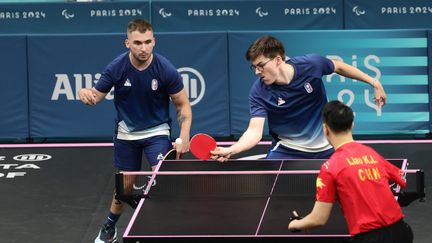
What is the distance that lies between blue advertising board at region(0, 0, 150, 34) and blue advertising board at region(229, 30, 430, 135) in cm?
379

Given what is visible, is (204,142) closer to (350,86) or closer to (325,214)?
(325,214)

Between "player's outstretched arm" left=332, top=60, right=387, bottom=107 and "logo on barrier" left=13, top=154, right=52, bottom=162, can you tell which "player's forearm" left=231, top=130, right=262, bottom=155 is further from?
"logo on barrier" left=13, top=154, right=52, bottom=162

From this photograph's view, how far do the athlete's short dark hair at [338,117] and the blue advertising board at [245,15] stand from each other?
10.5 metres

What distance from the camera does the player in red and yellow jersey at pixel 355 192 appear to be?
4.88m

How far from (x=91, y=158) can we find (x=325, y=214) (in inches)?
278

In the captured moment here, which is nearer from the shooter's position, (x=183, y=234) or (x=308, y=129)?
(x=183, y=234)

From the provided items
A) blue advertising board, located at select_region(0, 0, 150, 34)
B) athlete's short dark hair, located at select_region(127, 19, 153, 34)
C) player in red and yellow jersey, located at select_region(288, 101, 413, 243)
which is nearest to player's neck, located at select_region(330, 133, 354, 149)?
player in red and yellow jersey, located at select_region(288, 101, 413, 243)

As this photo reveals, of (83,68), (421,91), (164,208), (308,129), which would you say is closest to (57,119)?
(83,68)

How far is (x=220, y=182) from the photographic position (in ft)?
20.2

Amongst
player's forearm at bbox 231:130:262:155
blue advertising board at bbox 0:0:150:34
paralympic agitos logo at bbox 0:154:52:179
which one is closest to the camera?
player's forearm at bbox 231:130:262:155

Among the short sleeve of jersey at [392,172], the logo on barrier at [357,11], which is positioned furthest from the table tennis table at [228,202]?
the logo on barrier at [357,11]

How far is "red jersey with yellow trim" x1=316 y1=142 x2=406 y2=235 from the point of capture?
488cm

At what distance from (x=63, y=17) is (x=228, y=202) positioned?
10.4 metres

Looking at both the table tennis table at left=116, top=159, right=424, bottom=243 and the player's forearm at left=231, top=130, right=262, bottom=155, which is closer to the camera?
the table tennis table at left=116, top=159, right=424, bottom=243
